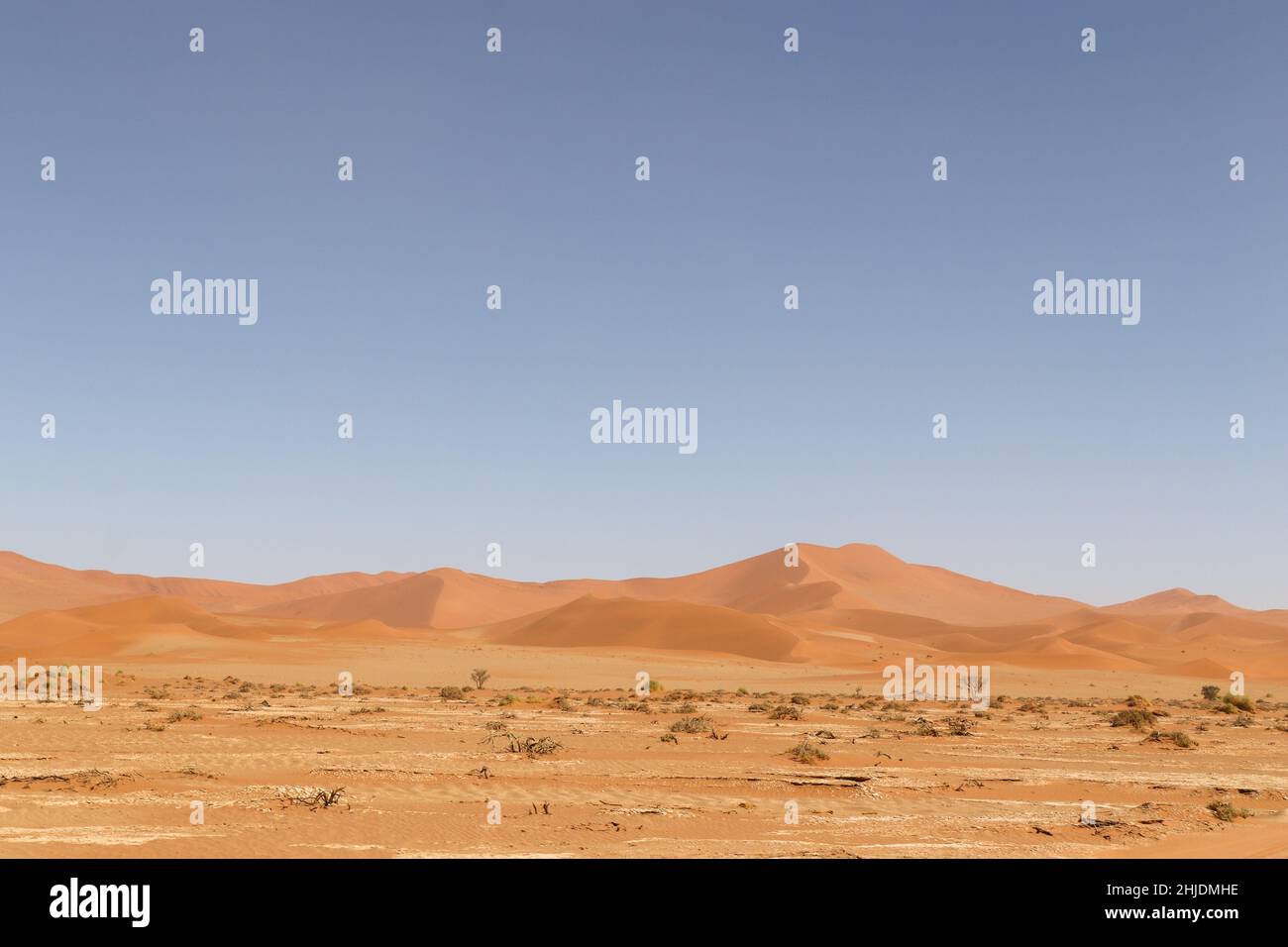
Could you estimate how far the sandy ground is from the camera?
11.0 metres

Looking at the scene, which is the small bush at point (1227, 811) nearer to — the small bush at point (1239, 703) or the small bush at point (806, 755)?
the small bush at point (806, 755)

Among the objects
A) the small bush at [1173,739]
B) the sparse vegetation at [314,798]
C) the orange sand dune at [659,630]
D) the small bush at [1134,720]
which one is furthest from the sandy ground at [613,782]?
the orange sand dune at [659,630]

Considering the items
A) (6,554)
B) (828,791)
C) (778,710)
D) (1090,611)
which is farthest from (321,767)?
(6,554)

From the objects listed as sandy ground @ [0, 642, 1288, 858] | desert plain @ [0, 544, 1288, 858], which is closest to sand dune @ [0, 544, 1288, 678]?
desert plain @ [0, 544, 1288, 858]

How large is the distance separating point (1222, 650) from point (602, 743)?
105 m

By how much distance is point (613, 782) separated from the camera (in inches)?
625

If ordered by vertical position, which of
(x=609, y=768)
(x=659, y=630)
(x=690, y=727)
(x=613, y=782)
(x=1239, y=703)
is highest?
(x=613, y=782)

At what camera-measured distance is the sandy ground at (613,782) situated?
11.0 metres

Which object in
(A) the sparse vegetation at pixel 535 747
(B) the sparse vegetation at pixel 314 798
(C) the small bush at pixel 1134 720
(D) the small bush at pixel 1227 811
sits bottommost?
(C) the small bush at pixel 1134 720

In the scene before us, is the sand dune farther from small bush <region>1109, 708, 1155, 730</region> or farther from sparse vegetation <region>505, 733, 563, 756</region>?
sparse vegetation <region>505, 733, 563, 756</region>

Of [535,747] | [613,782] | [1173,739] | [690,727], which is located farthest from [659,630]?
[613,782]

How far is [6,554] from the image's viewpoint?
636 ft

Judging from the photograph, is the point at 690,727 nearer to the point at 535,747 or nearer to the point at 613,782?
the point at 535,747
